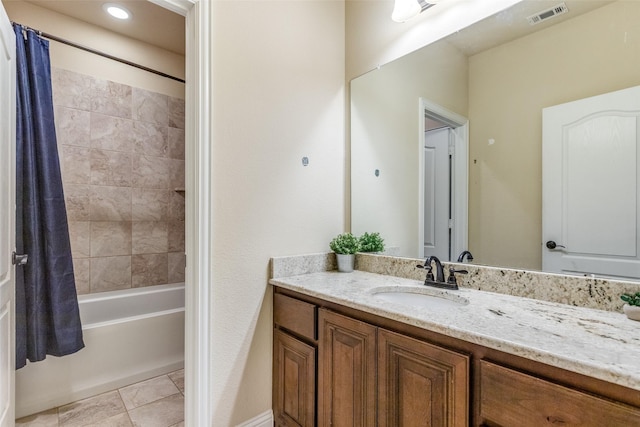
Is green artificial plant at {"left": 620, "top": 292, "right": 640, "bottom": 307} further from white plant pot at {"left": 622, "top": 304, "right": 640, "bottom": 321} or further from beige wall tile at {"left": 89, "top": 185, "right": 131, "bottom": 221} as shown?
beige wall tile at {"left": 89, "top": 185, "right": 131, "bottom": 221}

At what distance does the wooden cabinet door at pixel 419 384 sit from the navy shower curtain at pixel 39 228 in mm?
1967

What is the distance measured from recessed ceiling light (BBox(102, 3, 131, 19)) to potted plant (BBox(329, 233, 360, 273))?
2.28m

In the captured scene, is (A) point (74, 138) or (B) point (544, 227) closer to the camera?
(B) point (544, 227)

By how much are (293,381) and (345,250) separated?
734mm

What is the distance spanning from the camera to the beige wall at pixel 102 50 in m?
2.23

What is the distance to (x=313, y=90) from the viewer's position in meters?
1.87

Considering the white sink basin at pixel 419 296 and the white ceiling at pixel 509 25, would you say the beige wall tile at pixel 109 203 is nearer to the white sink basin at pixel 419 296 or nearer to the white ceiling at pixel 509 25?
the white sink basin at pixel 419 296

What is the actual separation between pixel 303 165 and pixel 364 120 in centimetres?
54

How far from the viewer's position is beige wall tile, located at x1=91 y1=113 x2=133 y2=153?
2.52 m

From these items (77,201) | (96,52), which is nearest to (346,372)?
(77,201)

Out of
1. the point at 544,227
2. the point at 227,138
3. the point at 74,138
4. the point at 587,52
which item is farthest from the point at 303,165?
the point at 74,138

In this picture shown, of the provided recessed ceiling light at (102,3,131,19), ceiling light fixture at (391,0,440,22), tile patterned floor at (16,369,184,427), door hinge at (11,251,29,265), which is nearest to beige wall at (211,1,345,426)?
ceiling light fixture at (391,0,440,22)

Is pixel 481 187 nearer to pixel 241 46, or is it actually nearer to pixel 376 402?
pixel 376 402

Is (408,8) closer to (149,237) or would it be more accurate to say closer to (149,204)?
(149,204)
